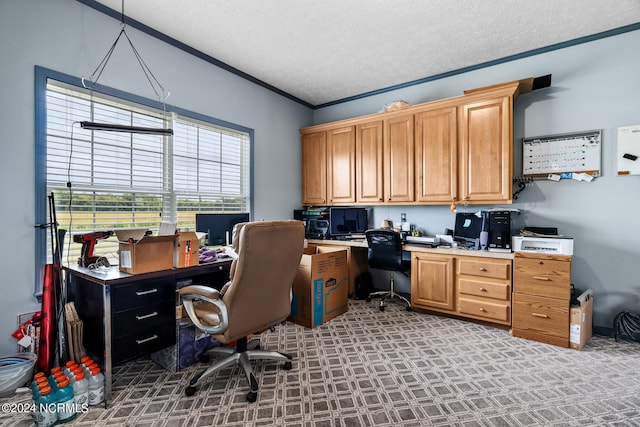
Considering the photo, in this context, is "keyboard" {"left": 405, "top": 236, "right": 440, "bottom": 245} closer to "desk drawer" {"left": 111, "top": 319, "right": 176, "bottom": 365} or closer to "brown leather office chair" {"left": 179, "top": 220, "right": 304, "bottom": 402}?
Result: "brown leather office chair" {"left": 179, "top": 220, "right": 304, "bottom": 402}

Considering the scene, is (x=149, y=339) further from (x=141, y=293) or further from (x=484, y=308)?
(x=484, y=308)

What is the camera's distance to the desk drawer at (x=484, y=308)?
117 inches

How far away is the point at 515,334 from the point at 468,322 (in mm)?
462

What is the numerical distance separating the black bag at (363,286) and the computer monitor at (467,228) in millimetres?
1295

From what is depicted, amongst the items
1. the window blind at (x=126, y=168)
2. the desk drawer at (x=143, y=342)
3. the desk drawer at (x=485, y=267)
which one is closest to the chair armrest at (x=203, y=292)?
the desk drawer at (x=143, y=342)

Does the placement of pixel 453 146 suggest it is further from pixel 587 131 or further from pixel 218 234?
pixel 218 234

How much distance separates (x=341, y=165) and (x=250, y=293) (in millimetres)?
2826

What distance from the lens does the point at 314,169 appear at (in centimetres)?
464

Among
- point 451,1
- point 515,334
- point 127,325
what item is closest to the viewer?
point 127,325

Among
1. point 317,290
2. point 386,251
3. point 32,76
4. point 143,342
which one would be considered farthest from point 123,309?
point 386,251

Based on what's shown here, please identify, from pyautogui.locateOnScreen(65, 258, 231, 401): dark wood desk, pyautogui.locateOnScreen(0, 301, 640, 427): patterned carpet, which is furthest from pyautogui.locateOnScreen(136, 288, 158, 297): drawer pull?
pyautogui.locateOnScreen(0, 301, 640, 427): patterned carpet

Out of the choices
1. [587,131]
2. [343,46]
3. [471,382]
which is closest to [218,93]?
[343,46]

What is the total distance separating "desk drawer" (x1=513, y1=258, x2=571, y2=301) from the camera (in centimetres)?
261

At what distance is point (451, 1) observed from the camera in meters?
2.45
